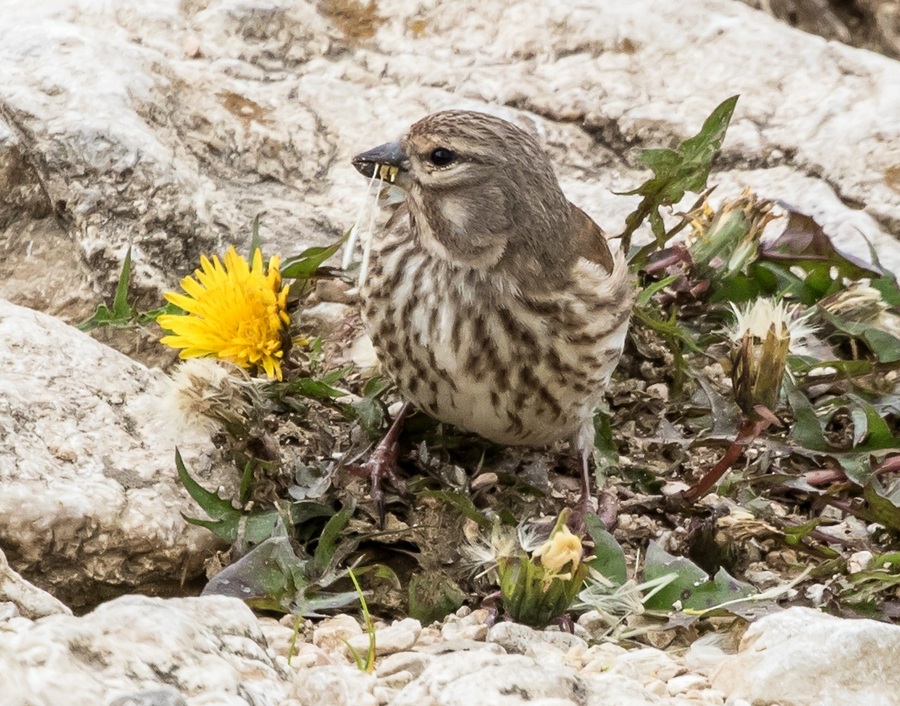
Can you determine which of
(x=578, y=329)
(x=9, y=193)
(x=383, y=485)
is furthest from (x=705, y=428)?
(x=9, y=193)

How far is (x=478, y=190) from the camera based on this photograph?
11.9ft

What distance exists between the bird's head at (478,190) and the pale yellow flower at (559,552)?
93 cm

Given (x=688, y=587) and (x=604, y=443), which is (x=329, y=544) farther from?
(x=604, y=443)

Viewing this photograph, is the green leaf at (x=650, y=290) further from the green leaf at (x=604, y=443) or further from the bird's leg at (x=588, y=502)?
the bird's leg at (x=588, y=502)

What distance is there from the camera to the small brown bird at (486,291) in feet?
11.8

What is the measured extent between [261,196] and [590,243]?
138 cm

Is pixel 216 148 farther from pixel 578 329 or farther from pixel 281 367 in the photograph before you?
pixel 578 329

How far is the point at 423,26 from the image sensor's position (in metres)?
Result: 5.48

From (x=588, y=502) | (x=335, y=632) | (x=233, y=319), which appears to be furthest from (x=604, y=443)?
(x=335, y=632)

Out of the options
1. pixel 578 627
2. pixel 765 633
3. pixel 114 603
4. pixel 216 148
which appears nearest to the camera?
pixel 114 603

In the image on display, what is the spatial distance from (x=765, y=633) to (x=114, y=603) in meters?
1.23

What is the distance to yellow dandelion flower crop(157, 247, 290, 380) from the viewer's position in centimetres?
380

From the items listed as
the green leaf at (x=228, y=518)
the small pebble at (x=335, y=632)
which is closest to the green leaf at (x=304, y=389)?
the green leaf at (x=228, y=518)

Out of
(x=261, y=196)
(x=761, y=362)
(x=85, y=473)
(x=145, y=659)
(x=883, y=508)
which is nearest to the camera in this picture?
(x=145, y=659)
